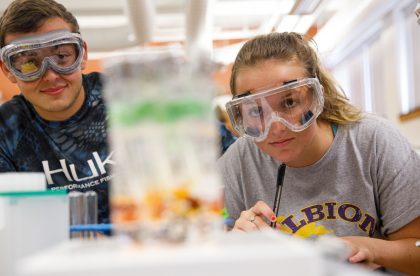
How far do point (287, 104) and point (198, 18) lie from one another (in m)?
1.95

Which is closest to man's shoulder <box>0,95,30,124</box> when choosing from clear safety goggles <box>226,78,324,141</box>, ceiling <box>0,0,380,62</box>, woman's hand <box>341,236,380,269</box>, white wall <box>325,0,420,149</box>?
ceiling <box>0,0,380,62</box>

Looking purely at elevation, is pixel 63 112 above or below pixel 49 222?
above

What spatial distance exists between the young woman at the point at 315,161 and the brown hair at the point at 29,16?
2.22 feet

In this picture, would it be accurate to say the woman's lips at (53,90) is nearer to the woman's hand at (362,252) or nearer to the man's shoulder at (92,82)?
the man's shoulder at (92,82)

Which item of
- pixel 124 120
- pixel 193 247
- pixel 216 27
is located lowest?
pixel 193 247

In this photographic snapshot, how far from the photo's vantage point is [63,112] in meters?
1.83

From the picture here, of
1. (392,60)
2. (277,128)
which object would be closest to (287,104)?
(277,128)

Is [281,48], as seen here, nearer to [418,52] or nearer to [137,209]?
[137,209]

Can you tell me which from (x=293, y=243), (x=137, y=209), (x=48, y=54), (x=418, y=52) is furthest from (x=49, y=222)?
(x=418, y=52)

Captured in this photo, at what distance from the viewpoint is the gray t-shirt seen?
52.6 inches

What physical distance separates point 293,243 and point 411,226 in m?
0.93

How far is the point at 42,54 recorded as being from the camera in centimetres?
152

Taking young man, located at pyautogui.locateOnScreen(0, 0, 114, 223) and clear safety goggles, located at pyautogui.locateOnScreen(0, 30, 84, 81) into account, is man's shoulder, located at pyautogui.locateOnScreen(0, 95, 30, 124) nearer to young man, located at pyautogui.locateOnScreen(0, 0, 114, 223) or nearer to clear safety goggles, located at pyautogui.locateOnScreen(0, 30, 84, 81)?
young man, located at pyautogui.locateOnScreen(0, 0, 114, 223)

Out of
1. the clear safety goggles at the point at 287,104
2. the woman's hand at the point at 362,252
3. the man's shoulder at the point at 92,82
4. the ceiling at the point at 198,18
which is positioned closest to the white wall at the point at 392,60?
the ceiling at the point at 198,18
